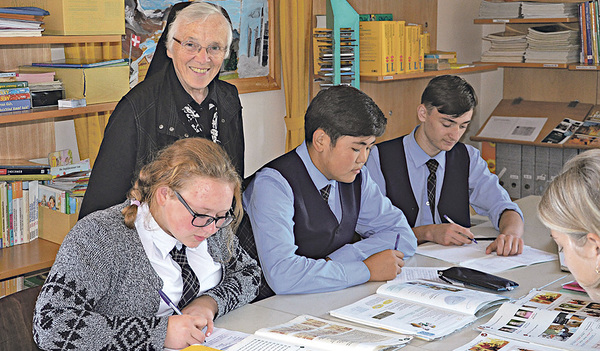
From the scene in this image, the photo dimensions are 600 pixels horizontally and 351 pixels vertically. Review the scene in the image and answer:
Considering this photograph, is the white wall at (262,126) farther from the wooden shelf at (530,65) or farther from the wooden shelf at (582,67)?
the wooden shelf at (582,67)

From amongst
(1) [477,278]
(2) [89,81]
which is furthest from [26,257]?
(1) [477,278]

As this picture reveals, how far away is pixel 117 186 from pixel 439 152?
55.0 inches

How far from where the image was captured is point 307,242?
2.30 meters

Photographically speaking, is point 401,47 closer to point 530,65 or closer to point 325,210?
point 530,65

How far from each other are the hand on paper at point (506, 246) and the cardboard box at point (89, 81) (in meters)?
1.67

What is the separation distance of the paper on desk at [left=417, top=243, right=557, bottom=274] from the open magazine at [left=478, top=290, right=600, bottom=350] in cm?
→ 29

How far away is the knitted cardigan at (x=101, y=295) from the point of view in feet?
5.01

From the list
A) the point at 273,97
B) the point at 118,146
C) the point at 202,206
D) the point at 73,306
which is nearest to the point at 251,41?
the point at 273,97

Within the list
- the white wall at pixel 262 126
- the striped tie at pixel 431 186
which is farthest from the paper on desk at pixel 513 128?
the striped tie at pixel 431 186

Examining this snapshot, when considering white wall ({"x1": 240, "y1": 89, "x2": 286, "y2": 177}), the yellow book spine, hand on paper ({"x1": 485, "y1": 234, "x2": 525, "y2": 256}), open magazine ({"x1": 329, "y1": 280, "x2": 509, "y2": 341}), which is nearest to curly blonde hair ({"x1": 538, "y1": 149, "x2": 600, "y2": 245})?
open magazine ({"x1": 329, "y1": 280, "x2": 509, "y2": 341})

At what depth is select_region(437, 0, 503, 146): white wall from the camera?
5.03 metres

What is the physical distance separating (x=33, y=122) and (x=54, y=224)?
1.52ft

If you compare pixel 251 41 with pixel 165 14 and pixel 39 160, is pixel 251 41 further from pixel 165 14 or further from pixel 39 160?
pixel 39 160

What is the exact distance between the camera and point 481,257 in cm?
240
